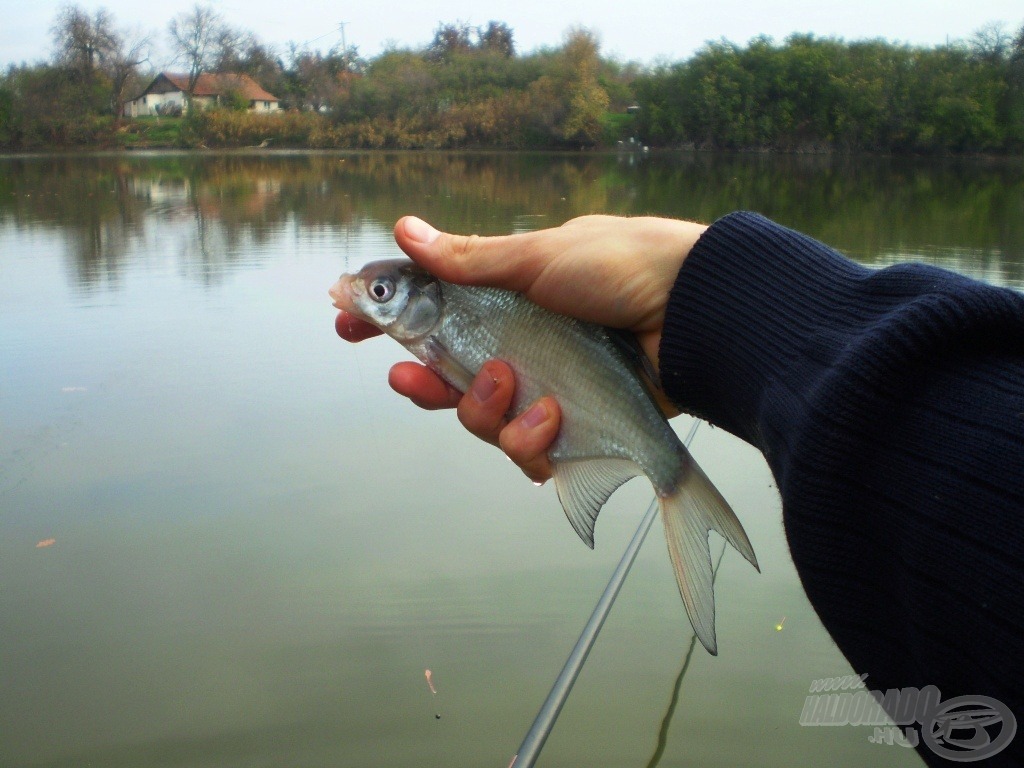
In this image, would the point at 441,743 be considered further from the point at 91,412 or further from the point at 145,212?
the point at 145,212

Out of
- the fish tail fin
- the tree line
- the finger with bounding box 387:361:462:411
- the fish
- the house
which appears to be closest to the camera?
the fish tail fin

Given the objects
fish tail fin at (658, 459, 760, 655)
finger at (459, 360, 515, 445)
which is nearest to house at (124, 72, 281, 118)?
finger at (459, 360, 515, 445)

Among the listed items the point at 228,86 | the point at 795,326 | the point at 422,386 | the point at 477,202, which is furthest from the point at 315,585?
the point at 228,86

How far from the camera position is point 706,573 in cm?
170

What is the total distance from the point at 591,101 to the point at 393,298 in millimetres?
55304

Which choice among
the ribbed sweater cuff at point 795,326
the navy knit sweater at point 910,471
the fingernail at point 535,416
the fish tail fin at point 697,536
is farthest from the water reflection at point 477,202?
the navy knit sweater at point 910,471

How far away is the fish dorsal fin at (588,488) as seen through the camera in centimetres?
201

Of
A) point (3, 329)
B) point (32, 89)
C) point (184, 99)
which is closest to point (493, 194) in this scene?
point (3, 329)

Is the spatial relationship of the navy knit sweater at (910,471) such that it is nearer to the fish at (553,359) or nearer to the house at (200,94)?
the fish at (553,359)

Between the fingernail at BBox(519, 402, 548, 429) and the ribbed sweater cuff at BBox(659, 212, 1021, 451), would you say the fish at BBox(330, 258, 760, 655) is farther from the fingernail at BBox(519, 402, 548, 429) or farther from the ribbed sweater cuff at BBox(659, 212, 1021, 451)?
the ribbed sweater cuff at BBox(659, 212, 1021, 451)

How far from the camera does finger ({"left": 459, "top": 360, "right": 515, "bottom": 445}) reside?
82.4 inches

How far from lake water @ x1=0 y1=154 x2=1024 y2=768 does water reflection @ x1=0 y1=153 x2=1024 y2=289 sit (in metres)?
4.64

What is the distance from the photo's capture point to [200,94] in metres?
68.9

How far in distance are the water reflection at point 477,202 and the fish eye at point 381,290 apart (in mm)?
9411
